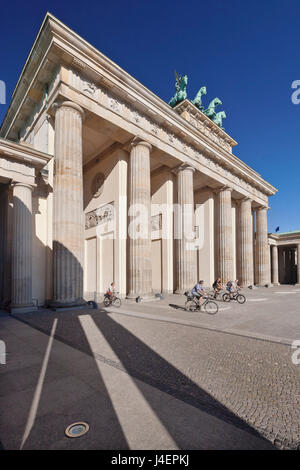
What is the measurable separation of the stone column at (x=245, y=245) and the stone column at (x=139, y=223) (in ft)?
51.6

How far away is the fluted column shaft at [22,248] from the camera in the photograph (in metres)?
10.9

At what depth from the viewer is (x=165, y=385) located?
360cm

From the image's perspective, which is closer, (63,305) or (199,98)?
(63,305)

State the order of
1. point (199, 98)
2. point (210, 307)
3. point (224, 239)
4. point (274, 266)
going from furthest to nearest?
point (274, 266), point (199, 98), point (224, 239), point (210, 307)

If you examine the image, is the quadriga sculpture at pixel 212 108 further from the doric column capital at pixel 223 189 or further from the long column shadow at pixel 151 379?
the long column shadow at pixel 151 379

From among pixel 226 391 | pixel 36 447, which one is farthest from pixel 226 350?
pixel 36 447

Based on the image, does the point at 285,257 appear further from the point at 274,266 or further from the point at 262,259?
the point at 262,259

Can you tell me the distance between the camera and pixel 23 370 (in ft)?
13.6

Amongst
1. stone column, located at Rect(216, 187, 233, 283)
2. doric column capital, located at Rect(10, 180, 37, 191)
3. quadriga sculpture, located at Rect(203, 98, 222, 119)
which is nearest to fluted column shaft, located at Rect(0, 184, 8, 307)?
doric column capital, located at Rect(10, 180, 37, 191)

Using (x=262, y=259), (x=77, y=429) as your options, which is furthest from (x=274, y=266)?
(x=77, y=429)

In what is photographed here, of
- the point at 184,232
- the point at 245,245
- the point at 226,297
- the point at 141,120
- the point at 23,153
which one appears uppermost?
the point at 141,120

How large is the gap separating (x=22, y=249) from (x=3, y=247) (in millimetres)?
2961
